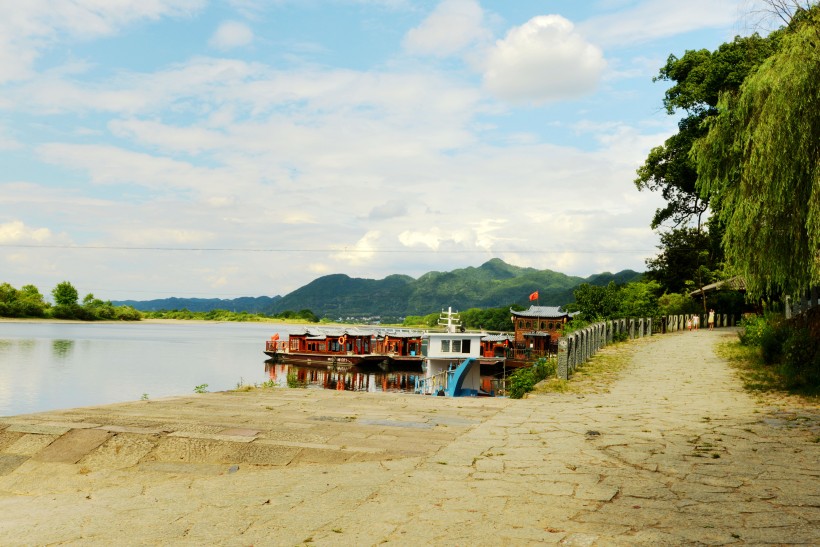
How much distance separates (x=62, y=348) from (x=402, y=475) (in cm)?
6919

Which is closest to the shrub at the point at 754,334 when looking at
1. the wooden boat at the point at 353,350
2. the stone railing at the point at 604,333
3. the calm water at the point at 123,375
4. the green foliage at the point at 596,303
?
the stone railing at the point at 604,333

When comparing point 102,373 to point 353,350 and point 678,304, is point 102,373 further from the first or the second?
point 678,304

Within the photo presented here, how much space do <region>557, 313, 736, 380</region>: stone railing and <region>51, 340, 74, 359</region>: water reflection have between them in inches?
1908

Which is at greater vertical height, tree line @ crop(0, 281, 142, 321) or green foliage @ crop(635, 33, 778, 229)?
green foliage @ crop(635, 33, 778, 229)

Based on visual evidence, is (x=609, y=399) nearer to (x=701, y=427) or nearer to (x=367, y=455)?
(x=701, y=427)

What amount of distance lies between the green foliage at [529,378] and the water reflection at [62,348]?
5227 cm

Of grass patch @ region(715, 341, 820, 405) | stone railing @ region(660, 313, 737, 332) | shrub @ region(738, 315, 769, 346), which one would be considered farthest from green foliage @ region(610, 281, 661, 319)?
grass patch @ region(715, 341, 820, 405)

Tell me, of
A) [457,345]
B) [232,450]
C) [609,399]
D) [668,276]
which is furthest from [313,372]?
[232,450]

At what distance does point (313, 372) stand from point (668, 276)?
109 ft

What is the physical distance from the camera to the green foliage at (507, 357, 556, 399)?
1202 cm

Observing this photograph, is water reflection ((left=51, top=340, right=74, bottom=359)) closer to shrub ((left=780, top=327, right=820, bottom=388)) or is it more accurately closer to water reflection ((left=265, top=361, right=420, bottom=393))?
water reflection ((left=265, top=361, right=420, bottom=393))

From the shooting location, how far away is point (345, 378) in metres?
54.7

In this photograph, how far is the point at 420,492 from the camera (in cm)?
500

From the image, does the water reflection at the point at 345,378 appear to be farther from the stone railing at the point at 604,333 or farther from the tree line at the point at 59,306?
the tree line at the point at 59,306
